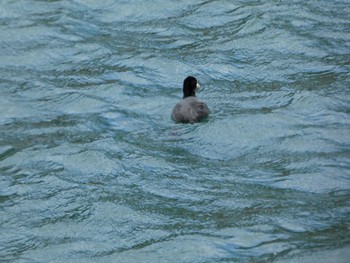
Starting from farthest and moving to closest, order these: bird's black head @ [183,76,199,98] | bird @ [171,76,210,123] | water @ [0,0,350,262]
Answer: bird's black head @ [183,76,199,98]
bird @ [171,76,210,123]
water @ [0,0,350,262]

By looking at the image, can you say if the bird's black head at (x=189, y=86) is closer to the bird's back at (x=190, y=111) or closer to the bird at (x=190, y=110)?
the bird at (x=190, y=110)

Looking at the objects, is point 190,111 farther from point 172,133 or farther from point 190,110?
point 172,133

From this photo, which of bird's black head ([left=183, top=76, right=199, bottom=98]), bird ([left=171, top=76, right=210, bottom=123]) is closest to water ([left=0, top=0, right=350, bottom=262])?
bird ([left=171, top=76, right=210, bottom=123])

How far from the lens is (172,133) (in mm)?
10562

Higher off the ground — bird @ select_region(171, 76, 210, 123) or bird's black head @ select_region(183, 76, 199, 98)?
bird's black head @ select_region(183, 76, 199, 98)

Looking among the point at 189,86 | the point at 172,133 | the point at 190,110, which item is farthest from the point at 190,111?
the point at 189,86

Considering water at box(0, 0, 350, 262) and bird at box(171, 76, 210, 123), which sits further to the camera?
bird at box(171, 76, 210, 123)

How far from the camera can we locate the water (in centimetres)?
873

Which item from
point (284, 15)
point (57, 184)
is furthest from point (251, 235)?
point (284, 15)

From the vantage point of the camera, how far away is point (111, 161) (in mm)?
10148

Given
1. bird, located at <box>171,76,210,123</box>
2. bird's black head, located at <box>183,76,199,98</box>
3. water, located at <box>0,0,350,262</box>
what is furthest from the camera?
bird's black head, located at <box>183,76,199,98</box>

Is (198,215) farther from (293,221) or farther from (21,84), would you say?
(21,84)

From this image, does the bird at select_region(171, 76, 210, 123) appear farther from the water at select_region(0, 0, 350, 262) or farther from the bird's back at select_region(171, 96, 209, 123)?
the water at select_region(0, 0, 350, 262)

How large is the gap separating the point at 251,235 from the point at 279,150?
1.77 meters
